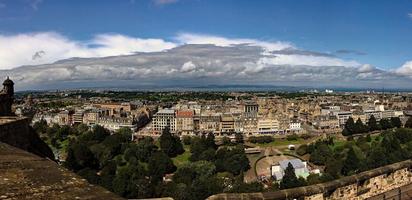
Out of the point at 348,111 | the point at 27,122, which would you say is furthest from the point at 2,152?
the point at 348,111

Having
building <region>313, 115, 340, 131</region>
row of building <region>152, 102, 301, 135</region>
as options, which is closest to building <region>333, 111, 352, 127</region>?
building <region>313, 115, 340, 131</region>

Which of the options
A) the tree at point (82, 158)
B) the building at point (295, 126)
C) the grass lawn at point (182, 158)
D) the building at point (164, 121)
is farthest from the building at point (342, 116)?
the tree at point (82, 158)

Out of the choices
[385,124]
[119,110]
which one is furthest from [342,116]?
[119,110]

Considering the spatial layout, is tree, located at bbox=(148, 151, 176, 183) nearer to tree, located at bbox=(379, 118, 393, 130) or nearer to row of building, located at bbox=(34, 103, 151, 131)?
row of building, located at bbox=(34, 103, 151, 131)

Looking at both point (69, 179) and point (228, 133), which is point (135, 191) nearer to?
point (69, 179)

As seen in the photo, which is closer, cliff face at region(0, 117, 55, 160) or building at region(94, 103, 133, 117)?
cliff face at region(0, 117, 55, 160)

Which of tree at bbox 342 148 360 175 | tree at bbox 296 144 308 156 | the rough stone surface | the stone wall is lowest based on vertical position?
tree at bbox 296 144 308 156

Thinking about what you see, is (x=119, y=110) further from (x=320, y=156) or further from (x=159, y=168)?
(x=159, y=168)
